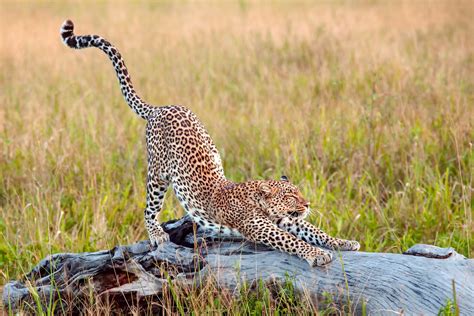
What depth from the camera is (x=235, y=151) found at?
7754 mm

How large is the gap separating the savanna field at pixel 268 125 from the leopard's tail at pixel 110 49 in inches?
35.2

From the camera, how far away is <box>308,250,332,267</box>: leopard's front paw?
4.34 m

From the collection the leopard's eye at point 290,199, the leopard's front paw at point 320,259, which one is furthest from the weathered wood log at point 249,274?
the leopard's eye at point 290,199

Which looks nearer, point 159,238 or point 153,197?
point 159,238

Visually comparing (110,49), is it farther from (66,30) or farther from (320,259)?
(320,259)

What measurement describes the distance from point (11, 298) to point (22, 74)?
7.13m

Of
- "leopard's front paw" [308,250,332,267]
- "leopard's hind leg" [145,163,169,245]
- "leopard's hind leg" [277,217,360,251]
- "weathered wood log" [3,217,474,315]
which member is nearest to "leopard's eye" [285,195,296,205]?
"leopard's hind leg" [277,217,360,251]

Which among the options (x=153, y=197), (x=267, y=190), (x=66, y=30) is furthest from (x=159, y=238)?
(x=66, y=30)

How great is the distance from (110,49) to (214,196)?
1.63m

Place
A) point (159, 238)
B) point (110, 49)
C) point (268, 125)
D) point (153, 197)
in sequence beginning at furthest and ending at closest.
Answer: point (268, 125) → point (110, 49) → point (153, 197) → point (159, 238)

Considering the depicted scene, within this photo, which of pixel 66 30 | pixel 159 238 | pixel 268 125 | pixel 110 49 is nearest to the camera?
pixel 159 238

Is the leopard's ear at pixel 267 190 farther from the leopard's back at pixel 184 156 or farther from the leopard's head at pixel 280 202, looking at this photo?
the leopard's back at pixel 184 156

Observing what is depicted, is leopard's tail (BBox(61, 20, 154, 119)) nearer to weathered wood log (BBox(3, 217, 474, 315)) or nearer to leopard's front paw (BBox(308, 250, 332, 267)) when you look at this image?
weathered wood log (BBox(3, 217, 474, 315))

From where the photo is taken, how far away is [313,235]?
15.6 feet
